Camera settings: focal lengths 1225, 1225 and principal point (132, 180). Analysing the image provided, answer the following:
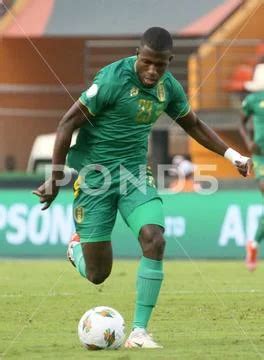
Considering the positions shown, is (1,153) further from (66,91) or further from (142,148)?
(142,148)

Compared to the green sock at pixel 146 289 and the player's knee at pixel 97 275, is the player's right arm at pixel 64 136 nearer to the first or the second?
the green sock at pixel 146 289

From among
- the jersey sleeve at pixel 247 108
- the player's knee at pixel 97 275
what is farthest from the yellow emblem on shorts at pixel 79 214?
the jersey sleeve at pixel 247 108

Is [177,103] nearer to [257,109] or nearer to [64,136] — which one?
[64,136]

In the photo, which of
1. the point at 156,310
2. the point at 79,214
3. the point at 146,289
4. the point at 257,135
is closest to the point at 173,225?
the point at 257,135

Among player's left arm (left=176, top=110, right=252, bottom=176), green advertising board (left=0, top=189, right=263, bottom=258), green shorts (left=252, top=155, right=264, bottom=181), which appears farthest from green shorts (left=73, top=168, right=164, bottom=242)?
green advertising board (left=0, top=189, right=263, bottom=258)

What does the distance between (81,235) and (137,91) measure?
1240 mm

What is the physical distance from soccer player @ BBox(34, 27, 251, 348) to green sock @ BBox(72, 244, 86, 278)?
0.13 meters

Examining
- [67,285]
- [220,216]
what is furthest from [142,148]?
[220,216]

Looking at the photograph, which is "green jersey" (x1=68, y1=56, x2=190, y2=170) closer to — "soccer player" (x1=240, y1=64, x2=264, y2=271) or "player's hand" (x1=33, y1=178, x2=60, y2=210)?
"player's hand" (x1=33, y1=178, x2=60, y2=210)

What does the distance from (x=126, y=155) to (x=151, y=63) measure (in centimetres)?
87

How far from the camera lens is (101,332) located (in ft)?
27.7

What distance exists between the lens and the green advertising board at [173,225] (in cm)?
1848

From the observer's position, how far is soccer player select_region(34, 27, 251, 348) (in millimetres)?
8594

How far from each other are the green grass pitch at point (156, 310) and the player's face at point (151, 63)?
189 cm
